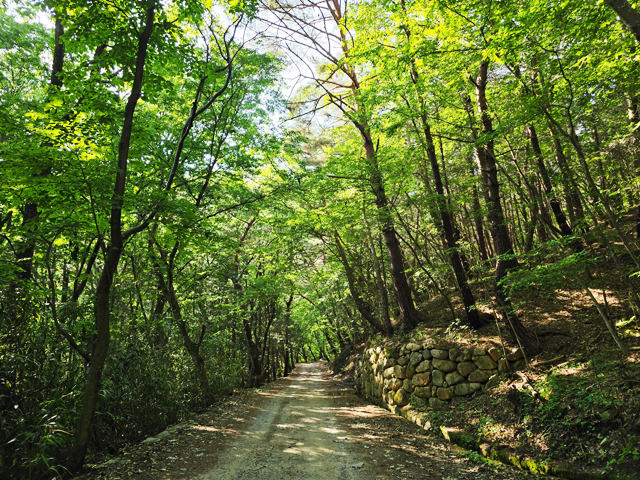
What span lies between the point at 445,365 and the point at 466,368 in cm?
44

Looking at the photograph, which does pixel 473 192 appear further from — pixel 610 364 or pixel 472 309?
pixel 610 364

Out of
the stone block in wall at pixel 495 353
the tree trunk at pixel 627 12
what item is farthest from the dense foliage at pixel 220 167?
the stone block in wall at pixel 495 353

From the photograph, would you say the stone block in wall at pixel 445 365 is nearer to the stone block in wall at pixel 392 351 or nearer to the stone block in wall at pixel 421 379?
the stone block in wall at pixel 421 379

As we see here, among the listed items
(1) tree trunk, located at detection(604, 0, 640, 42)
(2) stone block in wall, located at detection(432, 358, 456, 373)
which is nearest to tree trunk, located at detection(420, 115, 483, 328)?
(2) stone block in wall, located at detection(432, 358, 456, 373)

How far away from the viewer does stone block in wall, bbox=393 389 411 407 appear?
7289 mm

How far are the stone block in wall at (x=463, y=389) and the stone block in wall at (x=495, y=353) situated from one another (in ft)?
2.39

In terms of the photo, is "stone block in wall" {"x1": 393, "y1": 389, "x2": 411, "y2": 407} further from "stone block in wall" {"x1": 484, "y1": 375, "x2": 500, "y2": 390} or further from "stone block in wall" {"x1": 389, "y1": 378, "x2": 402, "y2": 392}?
"stone block in wall" {"x1": 484, "y1": 375, "x2": 500, "y2": 390}

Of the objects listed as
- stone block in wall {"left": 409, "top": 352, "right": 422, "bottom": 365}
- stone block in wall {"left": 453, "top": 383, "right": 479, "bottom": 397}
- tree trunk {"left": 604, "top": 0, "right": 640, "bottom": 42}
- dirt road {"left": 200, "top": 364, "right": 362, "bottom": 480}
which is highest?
tree trunk {"left": 604, "top": 0, "right": 640, "bottom": 42}

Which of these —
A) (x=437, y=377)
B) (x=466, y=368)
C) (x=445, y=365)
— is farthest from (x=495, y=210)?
Answer: (x=437, y=377)

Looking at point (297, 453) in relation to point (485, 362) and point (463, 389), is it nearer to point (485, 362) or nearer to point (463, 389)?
point (463, 389)

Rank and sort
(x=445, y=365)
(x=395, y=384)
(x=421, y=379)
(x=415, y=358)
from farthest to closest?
1. (x=395, y=384)
2. (x=415, y=358)
3. (x=421, y=379)
4. (x=445, y=365)

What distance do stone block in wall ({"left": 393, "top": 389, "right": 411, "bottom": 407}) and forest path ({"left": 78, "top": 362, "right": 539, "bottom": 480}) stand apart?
0.38 meters

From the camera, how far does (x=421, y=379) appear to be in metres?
7.02

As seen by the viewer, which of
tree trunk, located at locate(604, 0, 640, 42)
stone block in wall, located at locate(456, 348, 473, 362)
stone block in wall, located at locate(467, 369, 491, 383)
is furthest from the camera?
stone block in wall, located at locate(456, 348, 473, 362)
